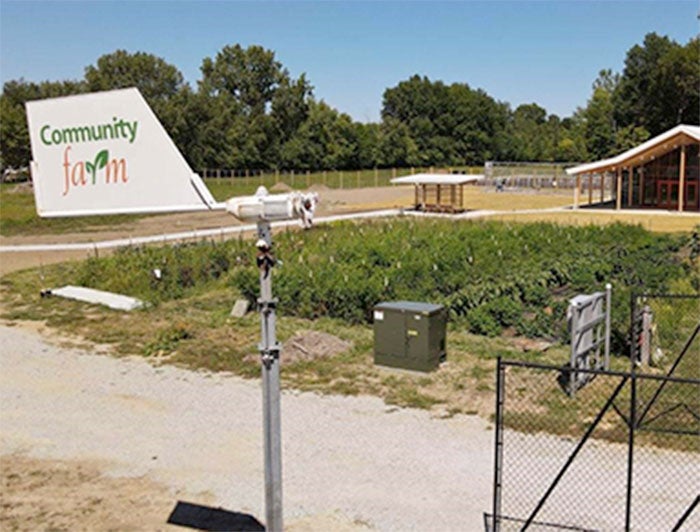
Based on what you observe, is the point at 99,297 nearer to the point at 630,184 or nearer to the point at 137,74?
the point at 630,184

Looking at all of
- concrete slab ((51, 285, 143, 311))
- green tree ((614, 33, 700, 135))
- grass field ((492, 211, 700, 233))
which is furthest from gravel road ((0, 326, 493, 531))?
green tree ((614, 33, 700, 135))

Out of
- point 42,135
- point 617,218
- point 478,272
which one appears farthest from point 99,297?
point 617,218

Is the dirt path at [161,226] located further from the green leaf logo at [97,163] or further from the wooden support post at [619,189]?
the wooden support post at [619,189]

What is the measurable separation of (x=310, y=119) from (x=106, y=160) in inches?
3185

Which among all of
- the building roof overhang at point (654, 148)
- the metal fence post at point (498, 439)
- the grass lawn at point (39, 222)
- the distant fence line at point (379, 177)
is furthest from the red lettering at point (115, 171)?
the distant fence line at point (379, 177)

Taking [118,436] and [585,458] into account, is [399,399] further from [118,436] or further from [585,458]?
[118,436]

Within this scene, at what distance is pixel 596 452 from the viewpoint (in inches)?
388

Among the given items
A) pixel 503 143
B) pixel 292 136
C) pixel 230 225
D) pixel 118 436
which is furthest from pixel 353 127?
pixel 118 436

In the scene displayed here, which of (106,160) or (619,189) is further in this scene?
(619,189)

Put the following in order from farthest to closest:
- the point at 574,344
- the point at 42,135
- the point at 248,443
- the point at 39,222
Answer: the point at 39,222 < the point at 574,344 < the point at 248,443 < the point at 42,135

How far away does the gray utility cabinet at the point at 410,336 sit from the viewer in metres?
13.3

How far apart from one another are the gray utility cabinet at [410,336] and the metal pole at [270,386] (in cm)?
669

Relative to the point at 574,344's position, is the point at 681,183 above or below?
above

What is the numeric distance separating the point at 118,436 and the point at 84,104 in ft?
19.6
